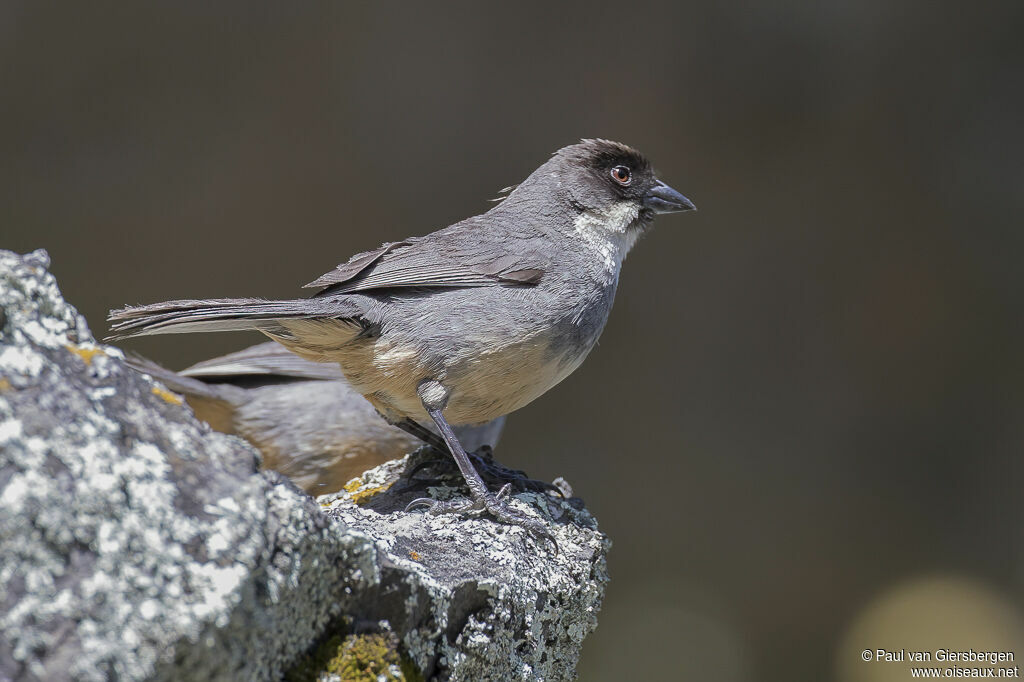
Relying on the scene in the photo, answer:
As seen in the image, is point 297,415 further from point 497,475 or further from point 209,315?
point 209,315

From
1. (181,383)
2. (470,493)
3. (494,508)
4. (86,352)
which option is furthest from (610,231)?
(86,352)

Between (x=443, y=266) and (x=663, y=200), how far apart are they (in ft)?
3.48

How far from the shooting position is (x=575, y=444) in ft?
23.1

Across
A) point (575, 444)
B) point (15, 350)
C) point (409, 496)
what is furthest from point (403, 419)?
point (575, 444)

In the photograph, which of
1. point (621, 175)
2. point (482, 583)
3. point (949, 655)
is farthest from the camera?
point (949, 655)

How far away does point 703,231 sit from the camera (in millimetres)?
7039

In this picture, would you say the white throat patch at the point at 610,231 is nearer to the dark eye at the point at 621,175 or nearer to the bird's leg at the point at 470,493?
the dark eye at the point at 621,175

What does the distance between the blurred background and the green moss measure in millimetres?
5069

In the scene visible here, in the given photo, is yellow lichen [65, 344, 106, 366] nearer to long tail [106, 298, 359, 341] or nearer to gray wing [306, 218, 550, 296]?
long tail [106, 298, 359, 341]

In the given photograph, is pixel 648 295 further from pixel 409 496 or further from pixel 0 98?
pixel 0 98

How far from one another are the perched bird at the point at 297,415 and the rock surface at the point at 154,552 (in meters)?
2.20

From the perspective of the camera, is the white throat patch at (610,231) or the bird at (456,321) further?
the white throat patch at (610,231)

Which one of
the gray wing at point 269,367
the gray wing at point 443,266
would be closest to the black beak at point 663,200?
the gray wing at point 443,266

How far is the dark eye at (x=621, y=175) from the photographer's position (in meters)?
3.78
